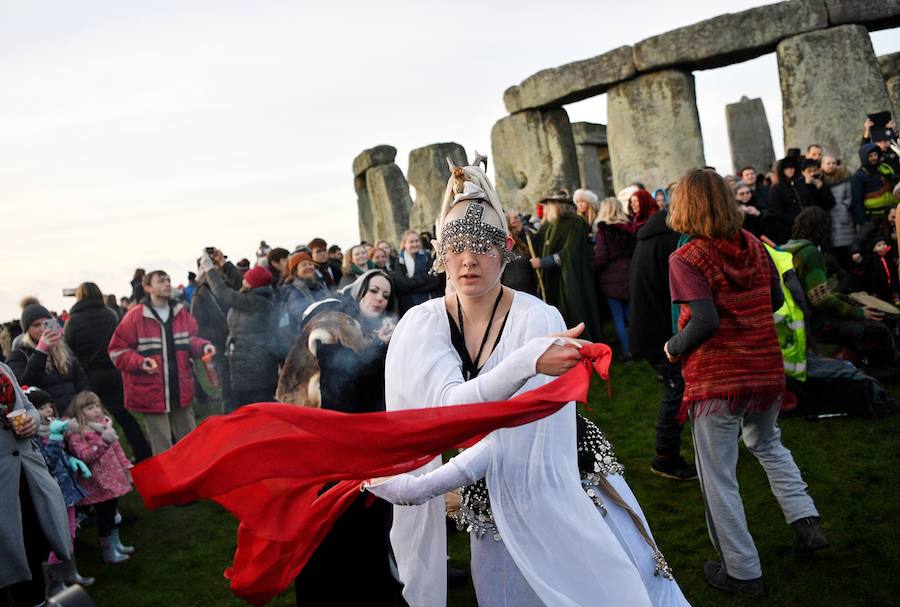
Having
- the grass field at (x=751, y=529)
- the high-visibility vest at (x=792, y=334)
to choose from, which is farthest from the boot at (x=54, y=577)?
the high-visibility vest at (x=792, y=334)

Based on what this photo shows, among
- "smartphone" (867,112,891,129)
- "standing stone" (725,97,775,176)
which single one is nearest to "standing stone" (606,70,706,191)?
"smartphone" (867,112,891,129)

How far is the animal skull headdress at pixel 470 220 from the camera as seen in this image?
2934mm

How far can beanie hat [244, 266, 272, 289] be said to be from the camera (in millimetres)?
6898

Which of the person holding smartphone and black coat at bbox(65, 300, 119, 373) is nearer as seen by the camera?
the person holding smartphone

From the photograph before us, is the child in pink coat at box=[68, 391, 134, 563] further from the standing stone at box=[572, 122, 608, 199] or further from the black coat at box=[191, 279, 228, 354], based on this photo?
the standing stone at box=[572, 122, 608, 199]

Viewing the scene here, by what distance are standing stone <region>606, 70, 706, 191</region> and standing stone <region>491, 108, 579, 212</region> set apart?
4.30 ft

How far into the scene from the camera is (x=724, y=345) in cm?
411

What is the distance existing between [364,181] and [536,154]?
6.14 meters

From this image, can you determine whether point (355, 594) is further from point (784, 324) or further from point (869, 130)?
point (869, 130)

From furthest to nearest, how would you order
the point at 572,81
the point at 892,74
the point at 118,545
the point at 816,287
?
1. the point at 892,74
2. the point at 572,81
3. the point at 816,287
4. the point at 118,545

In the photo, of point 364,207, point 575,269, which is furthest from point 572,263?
point 364,207

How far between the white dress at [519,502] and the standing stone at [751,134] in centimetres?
2031

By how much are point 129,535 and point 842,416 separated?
6072mm

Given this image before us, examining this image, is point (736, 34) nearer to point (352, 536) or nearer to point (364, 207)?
point (364, 207)
